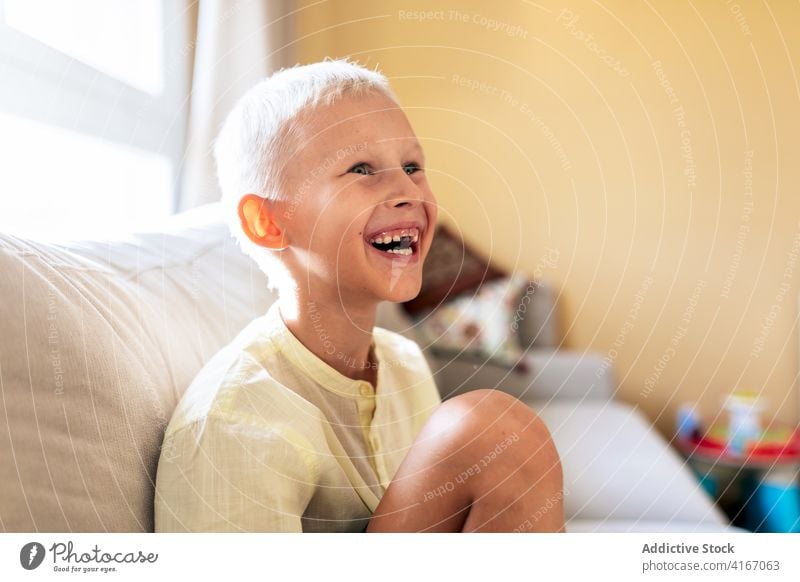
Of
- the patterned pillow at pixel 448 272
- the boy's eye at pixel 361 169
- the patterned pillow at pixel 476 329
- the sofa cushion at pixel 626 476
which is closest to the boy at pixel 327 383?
the boy's eye at pixel 361 169

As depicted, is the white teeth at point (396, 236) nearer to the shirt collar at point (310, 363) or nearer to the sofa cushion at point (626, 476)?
the shirt collar at point (310, 363)

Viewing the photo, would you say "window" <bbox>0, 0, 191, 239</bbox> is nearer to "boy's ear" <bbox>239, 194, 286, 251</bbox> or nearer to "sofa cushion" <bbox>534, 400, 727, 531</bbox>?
"boy's ear" <bbox>239, 194, 286, 251</bbox>

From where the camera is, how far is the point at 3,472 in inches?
15.0

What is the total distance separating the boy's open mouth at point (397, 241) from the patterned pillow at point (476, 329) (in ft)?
1.88

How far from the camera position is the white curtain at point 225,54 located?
533 mm

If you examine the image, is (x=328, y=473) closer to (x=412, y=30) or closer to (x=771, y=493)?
(x=412, y=30)

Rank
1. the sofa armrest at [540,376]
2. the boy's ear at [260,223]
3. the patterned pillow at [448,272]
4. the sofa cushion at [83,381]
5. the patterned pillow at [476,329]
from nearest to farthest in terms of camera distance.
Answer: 1. the sofa cushion at [83,381]
2. the boy's ear at [260,223]
3. the patterned pillow at [448,272]
4. the sofa armrest at [540,376]
5. the patterned pillow at [476,329]

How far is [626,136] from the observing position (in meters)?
0.67

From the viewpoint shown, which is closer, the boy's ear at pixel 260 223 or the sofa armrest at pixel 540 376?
the boy's ear at pixel 260 223

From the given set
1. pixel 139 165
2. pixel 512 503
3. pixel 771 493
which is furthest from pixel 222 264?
pixel 771 493

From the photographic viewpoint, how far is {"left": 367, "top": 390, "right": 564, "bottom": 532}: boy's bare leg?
0.48 m

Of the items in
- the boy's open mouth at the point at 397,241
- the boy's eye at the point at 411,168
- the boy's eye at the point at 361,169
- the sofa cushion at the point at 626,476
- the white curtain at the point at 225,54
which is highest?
the white curtain at the point at 225,54

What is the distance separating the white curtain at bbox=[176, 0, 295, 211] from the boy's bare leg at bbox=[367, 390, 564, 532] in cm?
29
